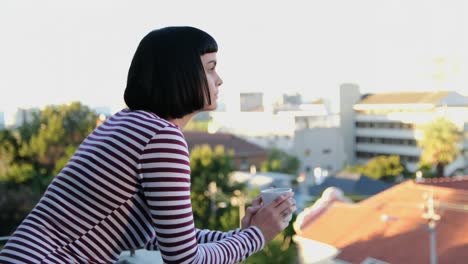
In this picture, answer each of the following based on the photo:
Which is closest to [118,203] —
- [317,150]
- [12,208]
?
[12,208]

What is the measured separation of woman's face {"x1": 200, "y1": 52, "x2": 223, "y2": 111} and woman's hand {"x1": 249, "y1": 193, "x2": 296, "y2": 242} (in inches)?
6.7

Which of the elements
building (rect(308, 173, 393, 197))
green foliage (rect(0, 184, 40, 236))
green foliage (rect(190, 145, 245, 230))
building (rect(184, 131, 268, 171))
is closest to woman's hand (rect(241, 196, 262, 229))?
green foliage (rect(0, 184, 40, 236))

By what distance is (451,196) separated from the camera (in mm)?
6305

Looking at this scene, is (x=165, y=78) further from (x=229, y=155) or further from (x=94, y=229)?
(x=229, y=155)

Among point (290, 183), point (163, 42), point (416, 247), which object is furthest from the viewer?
point (290, 183)

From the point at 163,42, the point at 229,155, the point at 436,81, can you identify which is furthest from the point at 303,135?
the point at 163,42

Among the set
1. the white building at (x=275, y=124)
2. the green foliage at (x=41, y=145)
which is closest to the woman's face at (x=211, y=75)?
the green foliage at (x=41, y=145)

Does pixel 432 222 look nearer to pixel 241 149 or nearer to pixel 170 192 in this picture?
pixel 170 192

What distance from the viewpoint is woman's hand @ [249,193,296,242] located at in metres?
0.80

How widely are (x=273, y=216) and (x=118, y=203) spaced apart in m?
0.23

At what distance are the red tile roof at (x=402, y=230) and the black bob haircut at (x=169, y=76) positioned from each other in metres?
5.21

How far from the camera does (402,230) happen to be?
21.3ft

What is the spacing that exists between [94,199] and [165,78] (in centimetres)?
18

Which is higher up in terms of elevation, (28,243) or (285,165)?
(28,243)
